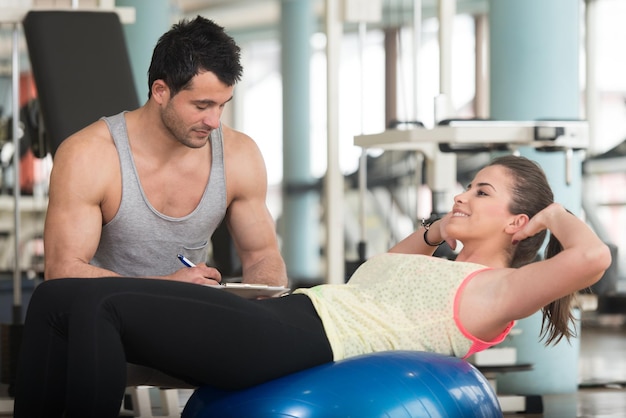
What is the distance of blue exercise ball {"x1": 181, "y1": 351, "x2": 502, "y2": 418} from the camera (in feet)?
5.74

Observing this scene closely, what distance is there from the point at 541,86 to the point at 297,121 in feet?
17.1

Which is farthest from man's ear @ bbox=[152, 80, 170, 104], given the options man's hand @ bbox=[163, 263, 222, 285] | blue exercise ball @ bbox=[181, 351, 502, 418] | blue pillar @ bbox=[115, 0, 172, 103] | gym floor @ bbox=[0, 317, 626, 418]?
blue pillar @ bbox=[115, 0, 172, 103]

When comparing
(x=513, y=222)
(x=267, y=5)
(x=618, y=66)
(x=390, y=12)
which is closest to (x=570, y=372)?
(x=513, y=222)

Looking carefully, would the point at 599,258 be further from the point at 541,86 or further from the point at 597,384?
the point at 597,384

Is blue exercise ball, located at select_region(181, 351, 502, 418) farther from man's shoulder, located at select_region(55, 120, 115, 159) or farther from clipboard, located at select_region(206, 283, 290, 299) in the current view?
man's shoulder, located at select_region(55, 120, 115, 159)

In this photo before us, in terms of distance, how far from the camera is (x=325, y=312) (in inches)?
75.2

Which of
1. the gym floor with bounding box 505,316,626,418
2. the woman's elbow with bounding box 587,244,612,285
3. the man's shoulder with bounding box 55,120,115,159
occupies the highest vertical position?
the man's shoulder with bounding box 55,120,115,159

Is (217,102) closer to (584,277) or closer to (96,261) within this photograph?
(96,261)

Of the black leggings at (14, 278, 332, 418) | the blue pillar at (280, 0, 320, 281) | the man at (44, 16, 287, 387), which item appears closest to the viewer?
the black leggings at (14, 278, 332, 418)

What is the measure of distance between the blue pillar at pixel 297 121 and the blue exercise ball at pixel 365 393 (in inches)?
267

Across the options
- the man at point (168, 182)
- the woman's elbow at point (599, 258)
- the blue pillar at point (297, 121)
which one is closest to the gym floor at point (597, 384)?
the man at point (168, 182)

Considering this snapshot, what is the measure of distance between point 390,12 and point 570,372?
545 cm

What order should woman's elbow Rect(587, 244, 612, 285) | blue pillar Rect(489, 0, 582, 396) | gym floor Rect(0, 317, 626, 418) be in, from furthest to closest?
blue pillar Rect(489, 0, 582, 396) < gym floor Rect(0, 317, 626, 418) < woman's elbow Rect(587, 244, 612, 285)

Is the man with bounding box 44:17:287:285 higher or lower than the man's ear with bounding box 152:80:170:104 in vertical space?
lower
